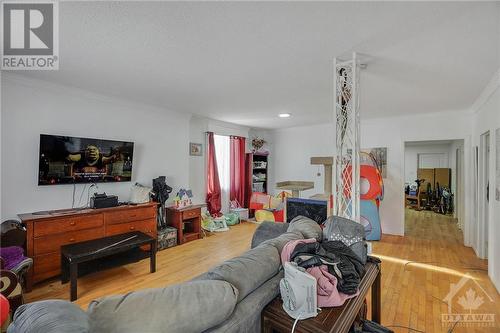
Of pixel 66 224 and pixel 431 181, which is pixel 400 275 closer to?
pixel 66 224

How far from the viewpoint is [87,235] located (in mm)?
2941

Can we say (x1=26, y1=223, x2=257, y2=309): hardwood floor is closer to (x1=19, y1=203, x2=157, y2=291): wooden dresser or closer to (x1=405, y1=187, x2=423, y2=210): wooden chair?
(x1=19, y1=203, x2=157, y2=291): wooden dresser

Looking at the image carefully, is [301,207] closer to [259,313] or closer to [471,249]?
[259,313]

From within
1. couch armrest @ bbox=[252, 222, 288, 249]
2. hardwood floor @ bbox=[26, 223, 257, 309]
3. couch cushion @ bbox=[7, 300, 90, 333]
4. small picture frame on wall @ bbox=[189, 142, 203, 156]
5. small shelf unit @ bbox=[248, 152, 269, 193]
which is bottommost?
hardwood floor @ bbox=[26, 223, 257, 309]

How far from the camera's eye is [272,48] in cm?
199

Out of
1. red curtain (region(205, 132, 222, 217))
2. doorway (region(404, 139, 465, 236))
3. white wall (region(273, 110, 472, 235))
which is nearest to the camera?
white wall (region(273, 110, 472, 235))

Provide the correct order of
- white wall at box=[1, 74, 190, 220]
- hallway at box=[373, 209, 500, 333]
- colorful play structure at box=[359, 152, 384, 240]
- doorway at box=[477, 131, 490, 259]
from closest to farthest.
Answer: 1. hallway at box=[373, 209, 500, 333]
2. white wall at box=[1, 74, 190, 220]
3. doorway at box=[477, 131, 490, 259]
4. colorful play structure at box=[359, 152, 384, 240]

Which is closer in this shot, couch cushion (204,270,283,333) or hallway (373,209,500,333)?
couch cushion (204,270,283,333)

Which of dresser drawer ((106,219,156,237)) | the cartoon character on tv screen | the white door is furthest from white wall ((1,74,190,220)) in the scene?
the white door

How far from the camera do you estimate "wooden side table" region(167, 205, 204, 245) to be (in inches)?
159

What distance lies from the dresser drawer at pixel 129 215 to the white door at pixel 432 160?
8671 millimetres

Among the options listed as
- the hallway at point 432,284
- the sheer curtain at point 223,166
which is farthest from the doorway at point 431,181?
the sheer curtain at point 223,166

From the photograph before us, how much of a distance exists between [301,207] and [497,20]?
256 centimetres

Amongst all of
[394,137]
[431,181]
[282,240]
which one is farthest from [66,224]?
[431,181]
